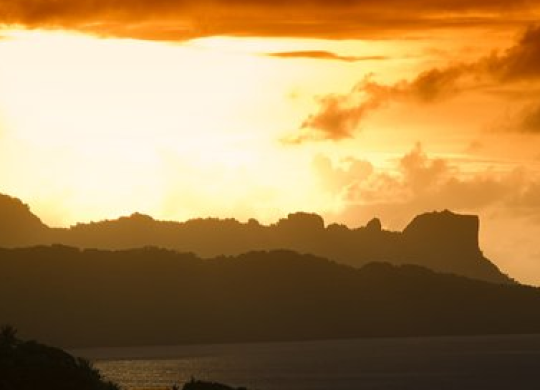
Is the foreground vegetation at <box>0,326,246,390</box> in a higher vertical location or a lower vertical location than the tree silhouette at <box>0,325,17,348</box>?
lower

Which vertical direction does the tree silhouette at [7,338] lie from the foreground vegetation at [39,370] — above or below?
above

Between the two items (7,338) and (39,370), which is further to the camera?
(7,338)

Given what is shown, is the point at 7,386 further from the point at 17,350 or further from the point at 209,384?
the point at 209,384

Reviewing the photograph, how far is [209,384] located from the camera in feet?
324

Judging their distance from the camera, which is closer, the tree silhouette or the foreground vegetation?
the foreground vegetation

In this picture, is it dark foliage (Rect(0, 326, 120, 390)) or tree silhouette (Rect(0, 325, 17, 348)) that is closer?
dark foliage (Rect(0, 326, 120, 390))

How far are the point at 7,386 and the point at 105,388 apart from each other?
648cm

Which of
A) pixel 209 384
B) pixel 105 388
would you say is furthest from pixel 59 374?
pixel 209 384

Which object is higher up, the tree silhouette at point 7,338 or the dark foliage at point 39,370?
the tree silhouette at point 7,338

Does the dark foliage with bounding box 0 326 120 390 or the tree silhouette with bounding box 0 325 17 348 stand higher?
the tree silhouette with bounding box 0 325 17 348

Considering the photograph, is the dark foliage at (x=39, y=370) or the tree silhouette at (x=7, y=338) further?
the tree silhouette at (x=7, y=338)

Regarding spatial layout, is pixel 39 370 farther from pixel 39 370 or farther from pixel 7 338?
pixel 7 338

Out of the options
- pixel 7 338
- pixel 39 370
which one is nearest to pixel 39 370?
pixel 39 370

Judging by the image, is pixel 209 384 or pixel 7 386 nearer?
pixel 7 386
